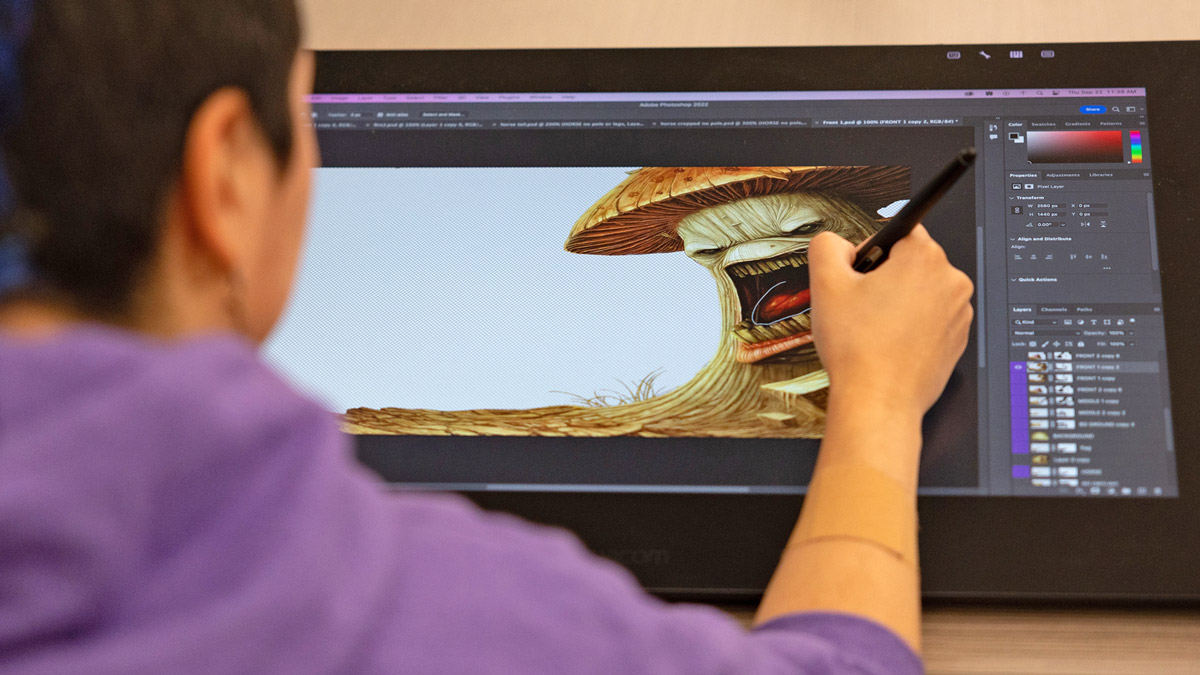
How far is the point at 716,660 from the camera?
0.38m

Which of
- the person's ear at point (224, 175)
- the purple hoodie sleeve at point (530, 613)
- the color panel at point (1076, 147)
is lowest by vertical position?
the purple hoodie sleeve at point (530, 613)

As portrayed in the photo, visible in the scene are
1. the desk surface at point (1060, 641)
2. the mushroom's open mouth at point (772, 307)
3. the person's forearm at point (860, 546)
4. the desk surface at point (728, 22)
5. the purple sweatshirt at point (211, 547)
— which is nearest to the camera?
the purple sweatshirt at point (211, 547)

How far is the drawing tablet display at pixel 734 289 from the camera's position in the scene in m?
0.68

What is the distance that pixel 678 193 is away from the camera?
2.52 ft

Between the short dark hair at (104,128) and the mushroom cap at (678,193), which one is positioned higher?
the mushroom cap at (678,193)

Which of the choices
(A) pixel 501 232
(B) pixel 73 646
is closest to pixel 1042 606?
(A) pixel 501 232

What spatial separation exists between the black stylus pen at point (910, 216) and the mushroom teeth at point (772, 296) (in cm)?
6

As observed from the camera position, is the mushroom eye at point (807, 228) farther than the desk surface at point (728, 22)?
No

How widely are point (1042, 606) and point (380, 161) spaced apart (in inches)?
24.6

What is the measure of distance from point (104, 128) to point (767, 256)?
1.66 feet

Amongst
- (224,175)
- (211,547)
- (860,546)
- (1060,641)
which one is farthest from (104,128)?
(1060,641)

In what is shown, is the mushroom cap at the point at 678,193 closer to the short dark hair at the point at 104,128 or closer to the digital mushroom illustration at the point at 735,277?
the digital mushroom illustration at the point at 735,277

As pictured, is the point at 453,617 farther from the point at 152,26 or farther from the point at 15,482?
the point at 152,26

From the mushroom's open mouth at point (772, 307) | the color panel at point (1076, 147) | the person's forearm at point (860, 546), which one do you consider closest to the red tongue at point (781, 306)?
the mushroom's open mouth at point (772, 307)
